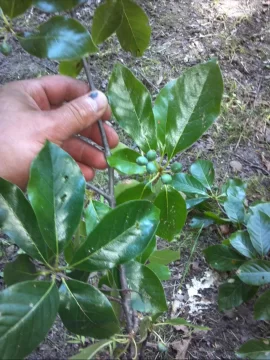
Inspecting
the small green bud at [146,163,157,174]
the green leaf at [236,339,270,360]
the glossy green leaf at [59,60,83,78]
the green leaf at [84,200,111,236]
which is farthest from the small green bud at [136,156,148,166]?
the green leaf at [236,339,270,360]

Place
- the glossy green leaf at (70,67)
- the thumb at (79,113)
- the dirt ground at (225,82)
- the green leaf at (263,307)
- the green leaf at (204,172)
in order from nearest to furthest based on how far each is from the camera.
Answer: the thumb at (79,113) → the glossy green leaf at (70,67) → the green leaf at (263,307) → the dirt ground at (225,82) → the green leaf at (204,172)

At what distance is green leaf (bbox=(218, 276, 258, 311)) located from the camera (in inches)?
59.6

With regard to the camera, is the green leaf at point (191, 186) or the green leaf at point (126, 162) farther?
the green leaf at point (191, 186)

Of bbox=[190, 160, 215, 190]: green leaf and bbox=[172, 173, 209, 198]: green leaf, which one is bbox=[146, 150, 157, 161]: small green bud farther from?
bbox=[190, 160, 215, 190]: green leaf

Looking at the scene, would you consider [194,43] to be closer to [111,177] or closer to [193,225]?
[193,225]

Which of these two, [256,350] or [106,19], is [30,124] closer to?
[106,19]

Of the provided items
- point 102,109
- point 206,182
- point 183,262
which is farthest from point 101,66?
point 102,109

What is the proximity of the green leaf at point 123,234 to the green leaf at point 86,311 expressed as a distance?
5cm

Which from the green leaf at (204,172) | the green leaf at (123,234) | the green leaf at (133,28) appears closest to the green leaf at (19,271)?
the green leaf at (123,234)

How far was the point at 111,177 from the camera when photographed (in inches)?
35.4

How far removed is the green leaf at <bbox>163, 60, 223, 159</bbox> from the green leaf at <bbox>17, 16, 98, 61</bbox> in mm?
209

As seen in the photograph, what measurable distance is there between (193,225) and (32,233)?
1.14m

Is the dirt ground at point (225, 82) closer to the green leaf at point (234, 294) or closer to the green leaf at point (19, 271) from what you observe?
the green leaf at point (234, 294)

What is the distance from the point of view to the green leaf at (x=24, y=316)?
0.63 metres
